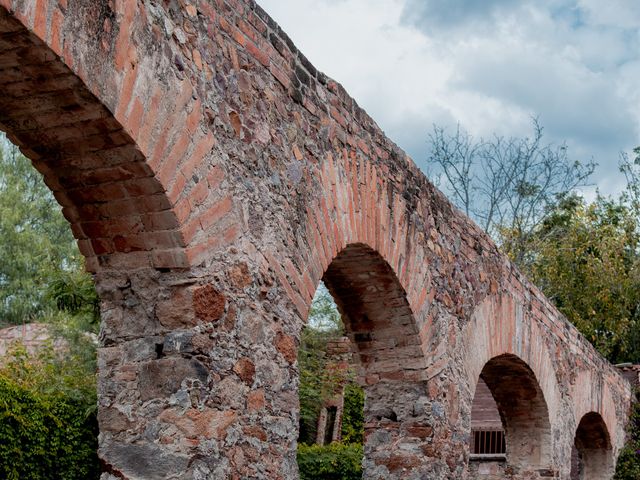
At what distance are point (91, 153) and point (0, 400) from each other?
4.69 meters

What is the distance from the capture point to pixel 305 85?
4.82 m

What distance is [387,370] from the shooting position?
6230mm

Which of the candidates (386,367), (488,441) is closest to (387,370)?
(386,367)

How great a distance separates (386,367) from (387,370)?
0.02 metres

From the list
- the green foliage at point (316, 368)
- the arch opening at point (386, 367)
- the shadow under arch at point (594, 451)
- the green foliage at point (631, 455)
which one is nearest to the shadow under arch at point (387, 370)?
the arch opening at point (386, 367)

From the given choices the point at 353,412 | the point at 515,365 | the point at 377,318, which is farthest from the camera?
the point at 353,412

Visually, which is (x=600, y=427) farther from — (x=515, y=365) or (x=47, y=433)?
(x=47, y=433)

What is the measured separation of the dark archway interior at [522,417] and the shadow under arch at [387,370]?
2.90m

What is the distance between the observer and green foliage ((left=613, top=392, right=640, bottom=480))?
12.6 meters

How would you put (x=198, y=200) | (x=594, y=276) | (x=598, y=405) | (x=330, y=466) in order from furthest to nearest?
(x=594, y=276) < (x=598, y=405) < (x=330, y=466) < (x=198, y=200)

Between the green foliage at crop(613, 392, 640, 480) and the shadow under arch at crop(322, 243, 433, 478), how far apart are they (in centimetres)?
757

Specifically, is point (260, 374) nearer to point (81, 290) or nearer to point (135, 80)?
point (135, 80)

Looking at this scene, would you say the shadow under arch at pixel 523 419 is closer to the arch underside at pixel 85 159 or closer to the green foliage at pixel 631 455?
the green foliage at pixel 631 455

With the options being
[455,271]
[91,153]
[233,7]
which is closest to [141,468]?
[91,153]
